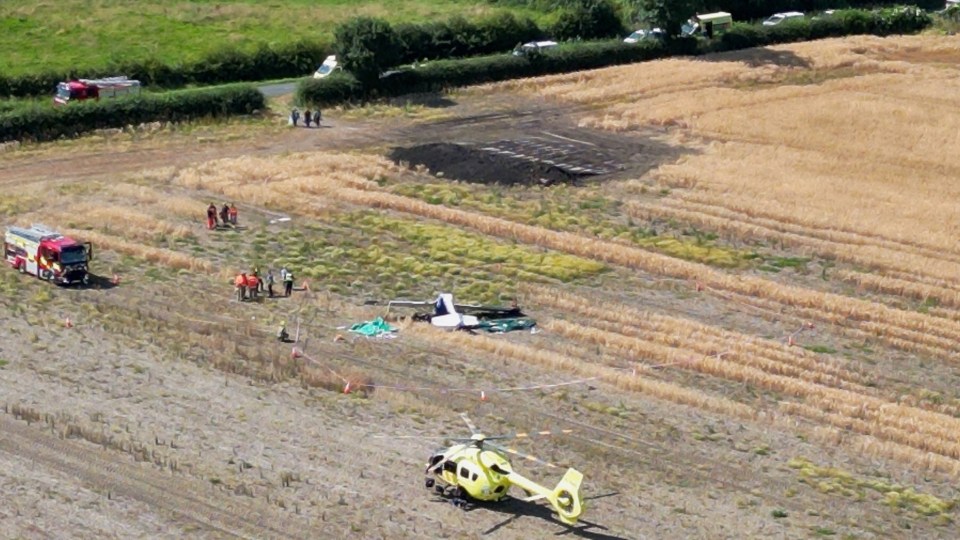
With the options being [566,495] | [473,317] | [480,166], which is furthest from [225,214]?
[566,495]

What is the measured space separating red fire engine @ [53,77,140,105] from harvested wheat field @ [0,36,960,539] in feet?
14.2

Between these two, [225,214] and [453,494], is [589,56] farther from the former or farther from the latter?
[453,494]

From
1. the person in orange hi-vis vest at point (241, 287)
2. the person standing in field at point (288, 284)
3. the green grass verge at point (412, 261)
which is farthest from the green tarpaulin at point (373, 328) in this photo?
the person in orange hi-vis vest at point (241, 287)

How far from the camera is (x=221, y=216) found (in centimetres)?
6069

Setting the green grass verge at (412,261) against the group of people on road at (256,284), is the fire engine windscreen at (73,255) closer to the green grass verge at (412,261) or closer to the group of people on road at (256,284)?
the group of people on road at (256,284)

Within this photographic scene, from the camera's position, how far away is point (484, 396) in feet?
145

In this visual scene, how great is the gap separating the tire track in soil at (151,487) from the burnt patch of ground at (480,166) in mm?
30643

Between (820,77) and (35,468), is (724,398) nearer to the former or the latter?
(35,468)

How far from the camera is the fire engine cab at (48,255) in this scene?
171ft

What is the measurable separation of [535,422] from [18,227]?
24.2 meters

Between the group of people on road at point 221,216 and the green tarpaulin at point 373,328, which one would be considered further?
the group of people on road at point 221,216

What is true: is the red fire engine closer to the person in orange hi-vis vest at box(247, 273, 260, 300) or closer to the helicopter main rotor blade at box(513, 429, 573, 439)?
the person in orange hi-vis vest at box(247, 273, 260, 300)

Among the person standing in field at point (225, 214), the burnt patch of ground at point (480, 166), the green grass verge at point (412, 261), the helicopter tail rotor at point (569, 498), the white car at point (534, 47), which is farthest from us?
the white car at point (534, 47)

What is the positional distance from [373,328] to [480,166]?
21086 mm
